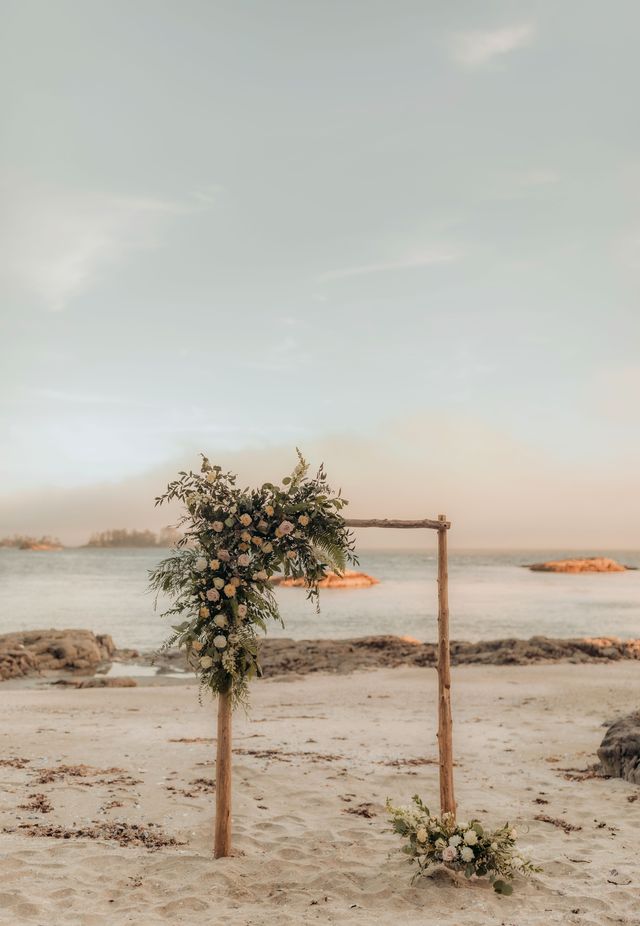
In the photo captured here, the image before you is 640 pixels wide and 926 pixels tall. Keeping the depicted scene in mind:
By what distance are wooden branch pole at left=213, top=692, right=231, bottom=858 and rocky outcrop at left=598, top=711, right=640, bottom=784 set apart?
5.81 metres

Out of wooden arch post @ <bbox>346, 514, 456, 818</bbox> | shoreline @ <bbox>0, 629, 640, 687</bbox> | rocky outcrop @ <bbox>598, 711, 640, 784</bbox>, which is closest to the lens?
wooden arch post @ <bbox>346, 514, 456, 818</bbox>

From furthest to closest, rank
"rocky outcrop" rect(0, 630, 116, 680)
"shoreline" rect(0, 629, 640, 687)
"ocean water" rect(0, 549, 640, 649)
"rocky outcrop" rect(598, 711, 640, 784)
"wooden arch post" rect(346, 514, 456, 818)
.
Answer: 1. "ocean water" rect(0, 549, 640, 649)
2. "shoreline" rect(0, 629, 640, 687)
3. "rocky outcrop" rect(0, 630, 116, 680)
4. "rocky outcrop" rect(598, 711, 640, 784)
5. "wooden arch post" rect(346, 514, 456, 818)

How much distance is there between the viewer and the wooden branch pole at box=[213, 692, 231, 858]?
7016mm

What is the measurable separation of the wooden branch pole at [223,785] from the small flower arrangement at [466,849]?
5.21 feet

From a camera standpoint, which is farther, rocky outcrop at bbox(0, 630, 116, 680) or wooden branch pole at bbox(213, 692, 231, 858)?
rocky outcrop at bbox(0, 630, 116, 680)

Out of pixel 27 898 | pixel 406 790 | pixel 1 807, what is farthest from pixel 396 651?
pixel 27 898

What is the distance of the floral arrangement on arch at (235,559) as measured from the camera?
686 cm

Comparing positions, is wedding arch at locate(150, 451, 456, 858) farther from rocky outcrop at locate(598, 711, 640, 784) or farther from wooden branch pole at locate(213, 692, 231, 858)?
rocky outcrop at locate(598, 711, 640, 784)

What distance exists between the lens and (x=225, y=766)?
281 inches

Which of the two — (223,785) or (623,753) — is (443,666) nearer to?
(223,785)

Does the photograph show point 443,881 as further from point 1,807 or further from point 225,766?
point 1,807

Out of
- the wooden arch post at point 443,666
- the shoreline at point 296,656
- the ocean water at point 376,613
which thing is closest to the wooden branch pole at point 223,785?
the wooden arch post at point 443,666

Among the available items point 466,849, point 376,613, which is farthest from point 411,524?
point 376,613

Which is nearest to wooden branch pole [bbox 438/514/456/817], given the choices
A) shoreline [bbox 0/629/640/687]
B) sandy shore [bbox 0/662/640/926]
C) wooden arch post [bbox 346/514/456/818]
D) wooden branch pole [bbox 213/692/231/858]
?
wooden arch post [bbox 346/514/456/818]
